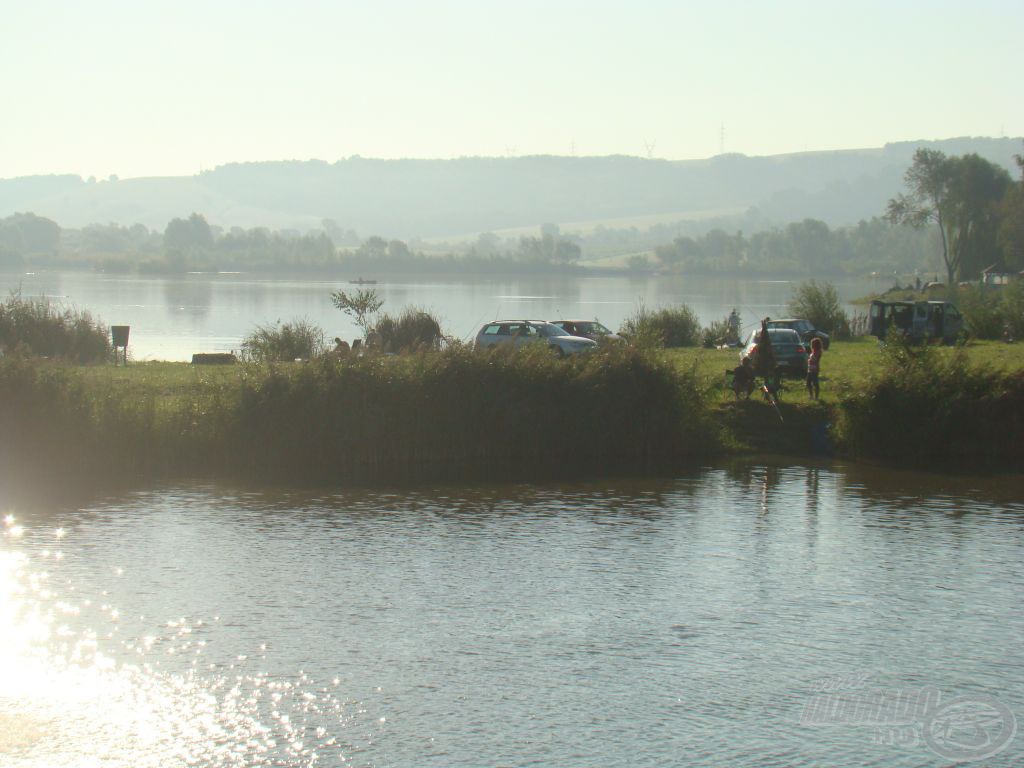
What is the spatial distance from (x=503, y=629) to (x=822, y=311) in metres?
46.0

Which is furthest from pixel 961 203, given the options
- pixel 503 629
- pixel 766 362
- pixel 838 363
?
pixel 503 629

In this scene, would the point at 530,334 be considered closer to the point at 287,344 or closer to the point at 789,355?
the point at 287,344

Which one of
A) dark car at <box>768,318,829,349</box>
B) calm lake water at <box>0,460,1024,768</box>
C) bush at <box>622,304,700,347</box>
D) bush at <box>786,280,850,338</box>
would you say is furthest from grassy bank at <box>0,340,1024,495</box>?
bush at <box>786,280,850,338</box>

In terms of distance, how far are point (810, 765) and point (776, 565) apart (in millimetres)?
7999

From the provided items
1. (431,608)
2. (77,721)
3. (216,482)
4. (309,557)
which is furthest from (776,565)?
(216,482)

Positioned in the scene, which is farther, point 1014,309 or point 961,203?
point 961,203

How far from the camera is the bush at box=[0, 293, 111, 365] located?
146 feet

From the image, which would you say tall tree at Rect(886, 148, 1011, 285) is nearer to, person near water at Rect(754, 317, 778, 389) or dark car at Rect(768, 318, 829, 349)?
dark car at Rect(768, 318, 829, 349)

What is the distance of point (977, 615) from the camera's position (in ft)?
58.6

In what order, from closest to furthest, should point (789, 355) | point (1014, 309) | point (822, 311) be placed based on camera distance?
point (789, 355) < point (1014, 309) < point (822, 311)

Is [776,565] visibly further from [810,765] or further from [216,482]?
[216,482]

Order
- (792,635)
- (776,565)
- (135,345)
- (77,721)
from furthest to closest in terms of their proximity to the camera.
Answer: (135,345), (776,565), (792,635), (77,721)

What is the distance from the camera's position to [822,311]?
2365 inches

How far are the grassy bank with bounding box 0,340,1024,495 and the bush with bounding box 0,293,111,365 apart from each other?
42.3ft
